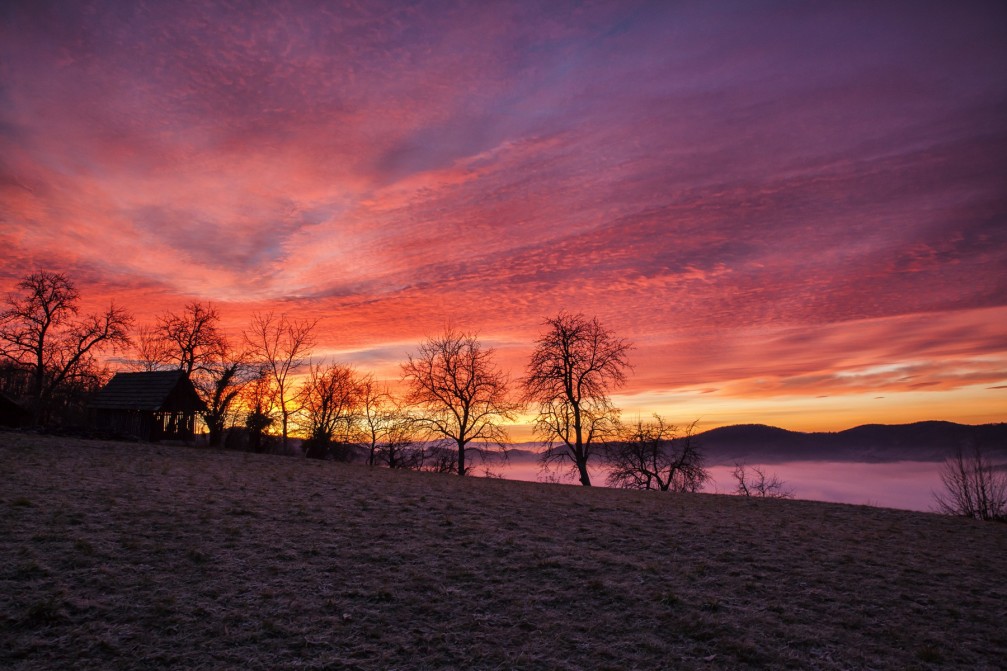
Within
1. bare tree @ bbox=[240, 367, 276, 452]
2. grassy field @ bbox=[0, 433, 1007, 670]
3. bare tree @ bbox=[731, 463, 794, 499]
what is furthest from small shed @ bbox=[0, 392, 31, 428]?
bare tree @ bbox=[731, 463, 794, 499]

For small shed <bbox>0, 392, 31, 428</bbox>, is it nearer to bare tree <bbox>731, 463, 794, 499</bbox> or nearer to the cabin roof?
the cabin roof

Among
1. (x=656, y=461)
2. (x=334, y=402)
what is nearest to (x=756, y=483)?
(x=656, y=461)

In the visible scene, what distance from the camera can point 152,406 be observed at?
41000mm

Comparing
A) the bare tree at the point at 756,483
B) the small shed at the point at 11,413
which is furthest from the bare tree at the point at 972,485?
the small shed at the point at 11,413

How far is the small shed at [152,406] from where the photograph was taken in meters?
41.8

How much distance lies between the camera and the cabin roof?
137ft

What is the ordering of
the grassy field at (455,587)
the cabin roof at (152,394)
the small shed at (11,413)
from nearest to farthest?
the grassy field at (455,587) → the small shed at (11,413) → the cabin roof at (152,394)

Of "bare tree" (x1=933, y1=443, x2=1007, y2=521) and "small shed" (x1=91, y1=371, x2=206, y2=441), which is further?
"small shed" (x1=91, y1=371, x2=206, y2=441)

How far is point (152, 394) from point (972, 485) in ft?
189

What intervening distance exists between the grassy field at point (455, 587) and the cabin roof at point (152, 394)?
27.4 m

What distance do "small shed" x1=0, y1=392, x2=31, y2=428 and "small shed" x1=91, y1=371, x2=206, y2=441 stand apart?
14.5ft

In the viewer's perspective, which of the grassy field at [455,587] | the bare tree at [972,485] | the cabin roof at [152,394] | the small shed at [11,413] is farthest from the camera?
the cabin roof at [152,394]

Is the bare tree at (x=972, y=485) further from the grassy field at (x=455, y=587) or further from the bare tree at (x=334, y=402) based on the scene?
the bare tree at (x=334, y=402)

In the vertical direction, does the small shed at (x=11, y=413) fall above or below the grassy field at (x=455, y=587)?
above
